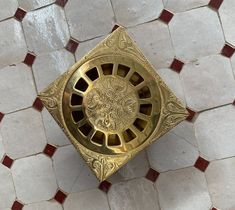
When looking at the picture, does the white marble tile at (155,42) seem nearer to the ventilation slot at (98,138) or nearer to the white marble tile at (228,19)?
the white marble tile at (228,19)

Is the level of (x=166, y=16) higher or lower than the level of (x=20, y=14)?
higher

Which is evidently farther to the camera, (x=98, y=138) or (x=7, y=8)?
(x=7, y=8)

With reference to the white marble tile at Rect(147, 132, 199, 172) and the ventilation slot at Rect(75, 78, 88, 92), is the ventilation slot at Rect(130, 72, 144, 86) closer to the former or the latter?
the ventilation slot at Rect(75, 78, 88, 92)

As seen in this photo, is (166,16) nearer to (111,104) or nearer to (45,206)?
(111,104)

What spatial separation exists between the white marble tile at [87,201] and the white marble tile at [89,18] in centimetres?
40

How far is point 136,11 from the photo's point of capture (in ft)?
4.10

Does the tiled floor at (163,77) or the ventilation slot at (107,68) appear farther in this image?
the tiled floor at (163,77)

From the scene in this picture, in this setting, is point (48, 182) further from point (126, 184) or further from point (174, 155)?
point (174, 155)

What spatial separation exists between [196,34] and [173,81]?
13 centimetres

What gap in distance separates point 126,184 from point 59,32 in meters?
0.43

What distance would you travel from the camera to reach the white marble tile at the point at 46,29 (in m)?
1.28

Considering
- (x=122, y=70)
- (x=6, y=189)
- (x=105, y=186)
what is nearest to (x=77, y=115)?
(x=122, y=70)

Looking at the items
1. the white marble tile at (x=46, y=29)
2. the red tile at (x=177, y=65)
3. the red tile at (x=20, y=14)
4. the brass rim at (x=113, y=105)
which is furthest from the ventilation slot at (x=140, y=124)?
the red tile at (x=20, y=14)

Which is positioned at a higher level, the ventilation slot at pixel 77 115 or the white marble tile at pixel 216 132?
the white marble tile at pixel 216 132
